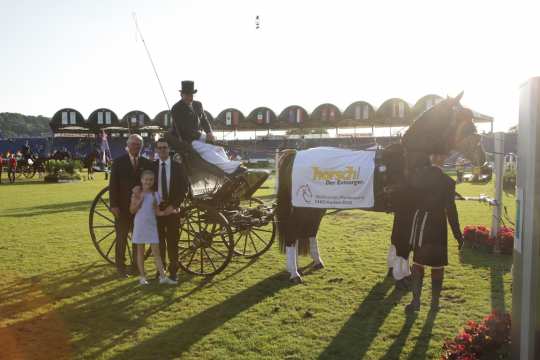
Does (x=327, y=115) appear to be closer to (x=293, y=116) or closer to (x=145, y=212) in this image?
(x=293, y=116)

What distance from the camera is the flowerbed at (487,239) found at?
7664 mm

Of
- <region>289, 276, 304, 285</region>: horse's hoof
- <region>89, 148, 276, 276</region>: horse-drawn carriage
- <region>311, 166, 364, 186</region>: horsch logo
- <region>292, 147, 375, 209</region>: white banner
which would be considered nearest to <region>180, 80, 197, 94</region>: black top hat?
<region>89, 148, 276, 276</region>: horse-drawn carriage

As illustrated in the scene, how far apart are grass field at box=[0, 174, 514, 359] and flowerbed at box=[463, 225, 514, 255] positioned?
273mm

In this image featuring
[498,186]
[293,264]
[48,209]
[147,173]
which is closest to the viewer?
[147,173]

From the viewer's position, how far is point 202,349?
13.8 ft

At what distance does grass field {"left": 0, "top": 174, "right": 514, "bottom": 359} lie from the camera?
4.23 metres

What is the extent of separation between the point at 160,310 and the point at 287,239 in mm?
2013

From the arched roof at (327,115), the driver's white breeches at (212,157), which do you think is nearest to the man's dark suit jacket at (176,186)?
the driver's white breeches at (212,157)

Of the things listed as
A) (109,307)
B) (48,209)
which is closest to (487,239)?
(109,307)

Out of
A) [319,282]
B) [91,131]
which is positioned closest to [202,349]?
[319,282]

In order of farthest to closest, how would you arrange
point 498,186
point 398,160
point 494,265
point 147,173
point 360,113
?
point 360,113 → point 498,186 → point 494,265 → point 147,173 → point 398,160

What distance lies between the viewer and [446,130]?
16.8 ft

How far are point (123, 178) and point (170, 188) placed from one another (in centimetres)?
69

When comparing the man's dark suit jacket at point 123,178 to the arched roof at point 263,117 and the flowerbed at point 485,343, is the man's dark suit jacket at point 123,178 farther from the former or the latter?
the arched roof at point 263,117
